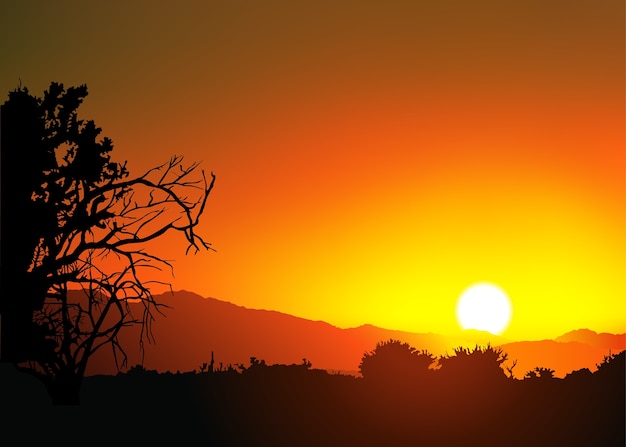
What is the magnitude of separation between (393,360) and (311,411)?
880 centimetres

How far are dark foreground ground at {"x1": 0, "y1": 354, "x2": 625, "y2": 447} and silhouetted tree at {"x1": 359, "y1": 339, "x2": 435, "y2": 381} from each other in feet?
12.2

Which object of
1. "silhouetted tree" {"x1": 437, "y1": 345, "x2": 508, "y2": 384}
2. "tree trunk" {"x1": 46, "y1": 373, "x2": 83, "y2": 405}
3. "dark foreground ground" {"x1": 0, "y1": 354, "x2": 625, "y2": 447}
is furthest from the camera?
"silhouetted tree" {"x1": 437, "y1": 345, "x2": 508, "y2": 384}

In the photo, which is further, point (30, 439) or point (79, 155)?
point (79, 155)

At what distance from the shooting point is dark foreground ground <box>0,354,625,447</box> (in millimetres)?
21344

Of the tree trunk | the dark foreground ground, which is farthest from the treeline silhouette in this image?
the tree trunk

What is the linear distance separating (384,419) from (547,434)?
4.65m

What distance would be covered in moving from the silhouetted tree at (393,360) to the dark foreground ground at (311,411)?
3722mm

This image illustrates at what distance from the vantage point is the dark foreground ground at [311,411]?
2134 centimetres

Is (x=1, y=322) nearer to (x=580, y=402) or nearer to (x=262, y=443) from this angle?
(x=262, y=443)

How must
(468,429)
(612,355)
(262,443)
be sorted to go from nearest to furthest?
(262,443) → (468,429) → (612,355)

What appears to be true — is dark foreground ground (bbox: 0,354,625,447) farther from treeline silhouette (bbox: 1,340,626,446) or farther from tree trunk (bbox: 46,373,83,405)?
tree trunk (bbox: 46,373,83,405)

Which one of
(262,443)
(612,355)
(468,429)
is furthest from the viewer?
(612,355)

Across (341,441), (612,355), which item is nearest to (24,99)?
(341,441)

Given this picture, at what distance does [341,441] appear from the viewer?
2212 centimetres
